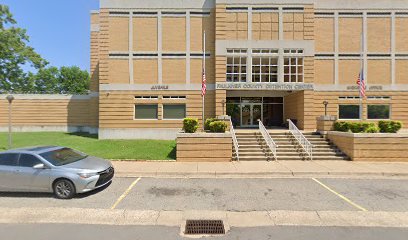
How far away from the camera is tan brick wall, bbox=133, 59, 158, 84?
19.5 m

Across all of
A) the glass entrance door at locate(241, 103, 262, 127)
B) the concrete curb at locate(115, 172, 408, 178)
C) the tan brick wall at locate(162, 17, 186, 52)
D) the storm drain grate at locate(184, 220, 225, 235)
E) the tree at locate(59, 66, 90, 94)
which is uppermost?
the tree at locate(59, 66, 90, 94)

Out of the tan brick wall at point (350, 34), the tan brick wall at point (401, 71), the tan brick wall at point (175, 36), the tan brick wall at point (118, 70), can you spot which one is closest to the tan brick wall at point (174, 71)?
the tan brick wall at point (175, 36)

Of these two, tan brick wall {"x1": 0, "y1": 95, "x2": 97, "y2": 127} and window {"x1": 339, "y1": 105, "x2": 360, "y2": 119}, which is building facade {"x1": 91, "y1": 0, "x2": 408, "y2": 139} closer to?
window {"x1": 339, "y1": 105, "x2": 360, "y2": 119}

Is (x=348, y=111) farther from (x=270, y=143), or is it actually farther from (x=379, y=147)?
(x=270, y=143)

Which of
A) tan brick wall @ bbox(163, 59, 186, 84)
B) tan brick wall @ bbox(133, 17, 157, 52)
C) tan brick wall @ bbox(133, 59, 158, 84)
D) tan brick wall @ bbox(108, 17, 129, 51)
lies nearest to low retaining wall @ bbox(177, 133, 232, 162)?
tan brick wall @ bbox(163, 59, 186, 84)

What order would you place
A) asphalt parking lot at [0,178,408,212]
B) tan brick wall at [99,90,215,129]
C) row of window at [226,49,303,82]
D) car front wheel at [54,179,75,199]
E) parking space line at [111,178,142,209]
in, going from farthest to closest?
tan brick wall at [99,90,215,129] < row of window at [226,49,303,82] < car front wheel at [54,179,75,199] < parking space line at [111,178,142,209] < asphalt parking lot at [0,178,408,212]

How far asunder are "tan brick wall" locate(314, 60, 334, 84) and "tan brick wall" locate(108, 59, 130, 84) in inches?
664

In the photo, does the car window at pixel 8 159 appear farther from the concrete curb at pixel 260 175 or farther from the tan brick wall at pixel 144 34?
the tan brick wall at pixel 144 34

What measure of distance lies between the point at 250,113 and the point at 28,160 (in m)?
18.2

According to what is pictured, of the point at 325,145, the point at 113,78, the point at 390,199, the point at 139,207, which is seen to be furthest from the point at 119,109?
the point at 390,199

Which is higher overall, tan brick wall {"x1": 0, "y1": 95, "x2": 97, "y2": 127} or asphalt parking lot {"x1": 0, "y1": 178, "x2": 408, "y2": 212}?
tan brick wall {"x1": 0, "y1": 95, "x2": 97, "y2": 127}

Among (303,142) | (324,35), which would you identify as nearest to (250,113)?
(303,142)

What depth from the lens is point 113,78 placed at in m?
19.5

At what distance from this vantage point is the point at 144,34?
19.5 m
